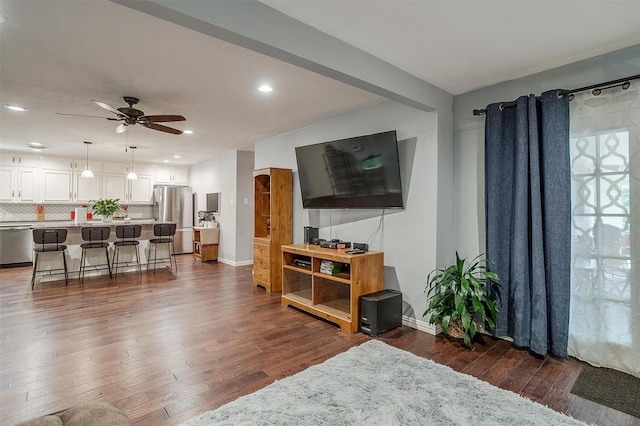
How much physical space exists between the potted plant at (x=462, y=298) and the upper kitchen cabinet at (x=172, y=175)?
26.1 feet

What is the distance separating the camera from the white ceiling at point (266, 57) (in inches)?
79.6

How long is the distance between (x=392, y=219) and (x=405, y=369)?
1.66m

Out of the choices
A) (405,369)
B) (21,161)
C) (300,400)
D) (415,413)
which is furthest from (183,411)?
(21,161)

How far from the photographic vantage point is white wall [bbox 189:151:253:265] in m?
6.91

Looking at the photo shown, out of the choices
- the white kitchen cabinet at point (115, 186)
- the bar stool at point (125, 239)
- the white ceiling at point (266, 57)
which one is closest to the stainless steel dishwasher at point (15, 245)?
the white kitchen cabinet at point (115, 186)

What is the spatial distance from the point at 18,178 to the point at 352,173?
7822mm

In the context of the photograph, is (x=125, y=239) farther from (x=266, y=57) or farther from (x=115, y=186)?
(x=266, y=57)

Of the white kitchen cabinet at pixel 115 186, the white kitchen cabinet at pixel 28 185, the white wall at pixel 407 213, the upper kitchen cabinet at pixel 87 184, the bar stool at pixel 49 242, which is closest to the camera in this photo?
the white wall at pixel 407 213

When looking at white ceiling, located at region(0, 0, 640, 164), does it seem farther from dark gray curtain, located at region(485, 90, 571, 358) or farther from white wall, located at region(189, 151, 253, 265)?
white wall, located at region(189, 151, 253, 265)

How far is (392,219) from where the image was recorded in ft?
12.1

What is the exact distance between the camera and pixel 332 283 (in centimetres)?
411

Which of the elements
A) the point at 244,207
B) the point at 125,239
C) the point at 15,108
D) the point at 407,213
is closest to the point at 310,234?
the point at 407,213

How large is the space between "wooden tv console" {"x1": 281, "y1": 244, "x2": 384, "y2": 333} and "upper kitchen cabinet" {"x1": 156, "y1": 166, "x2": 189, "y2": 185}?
6126 millimetres

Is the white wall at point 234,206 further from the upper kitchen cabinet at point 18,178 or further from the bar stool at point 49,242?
the upper kitchen cabinet at point 18,178
